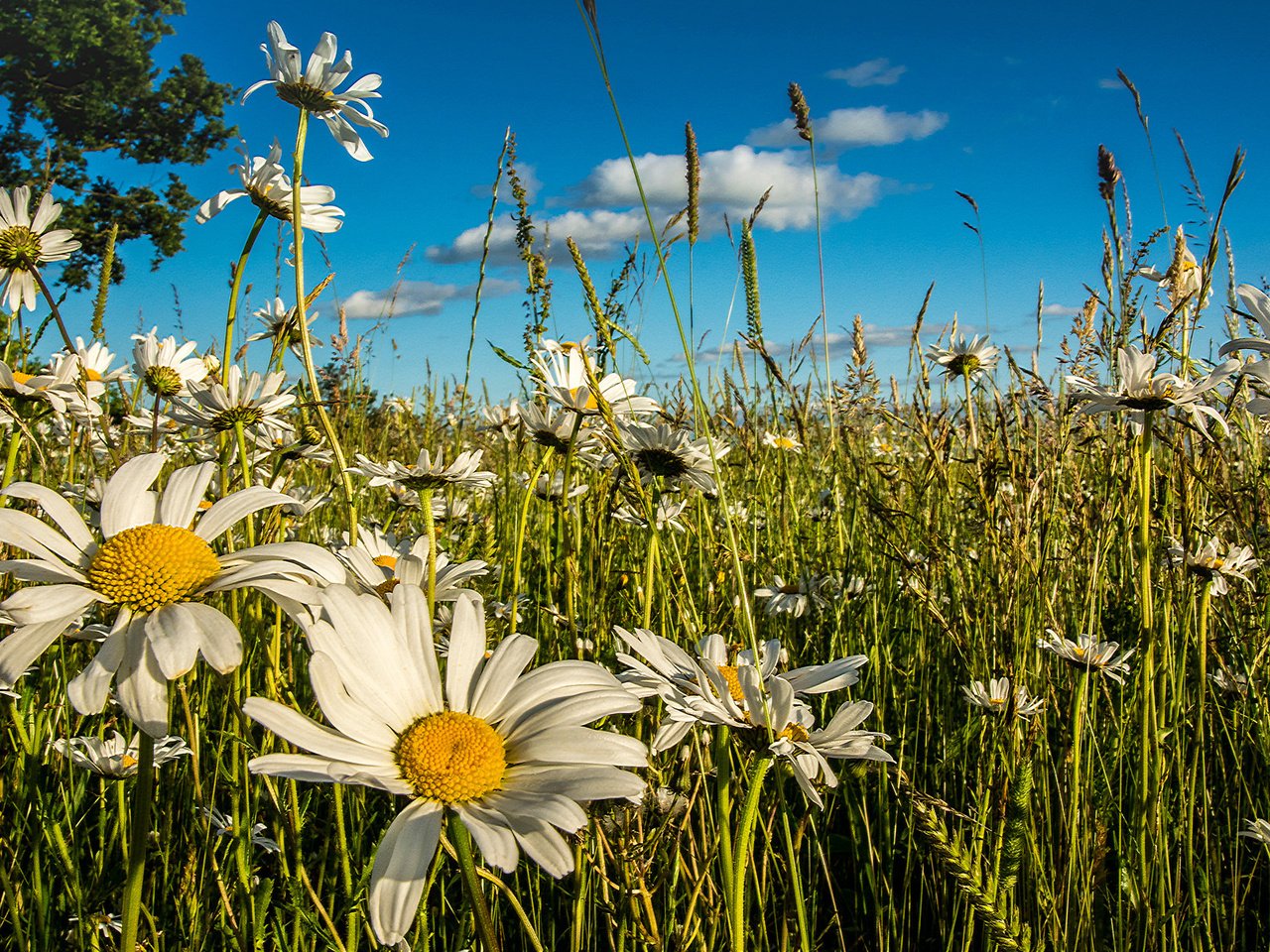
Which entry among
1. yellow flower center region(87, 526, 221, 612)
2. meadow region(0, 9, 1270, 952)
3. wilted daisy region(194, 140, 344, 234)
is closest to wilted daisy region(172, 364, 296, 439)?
meadow region(0, 9, 1270, 952)

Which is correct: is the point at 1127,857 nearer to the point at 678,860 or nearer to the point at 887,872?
the point at 887,872

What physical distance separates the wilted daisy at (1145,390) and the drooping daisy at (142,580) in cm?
144

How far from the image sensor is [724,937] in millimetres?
1332

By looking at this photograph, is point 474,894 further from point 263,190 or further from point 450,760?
point 263,190

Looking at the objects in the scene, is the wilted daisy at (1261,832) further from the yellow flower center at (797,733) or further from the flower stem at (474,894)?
the flower stem at (474,894)

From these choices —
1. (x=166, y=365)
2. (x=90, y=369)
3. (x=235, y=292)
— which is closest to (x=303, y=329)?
(x=235, y=292)

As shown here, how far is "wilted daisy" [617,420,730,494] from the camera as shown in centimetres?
179

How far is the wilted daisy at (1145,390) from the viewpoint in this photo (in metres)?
1.58

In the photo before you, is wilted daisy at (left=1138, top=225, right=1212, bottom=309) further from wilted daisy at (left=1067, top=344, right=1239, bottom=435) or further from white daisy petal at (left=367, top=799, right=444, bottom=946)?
white daisy petal at (left=367, top=799, right=444, bottom=946)

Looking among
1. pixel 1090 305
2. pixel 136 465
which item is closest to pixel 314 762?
pixel 136 465

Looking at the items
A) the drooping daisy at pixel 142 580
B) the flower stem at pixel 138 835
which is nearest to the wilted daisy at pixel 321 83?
the drooping daisy at pixel 142 580

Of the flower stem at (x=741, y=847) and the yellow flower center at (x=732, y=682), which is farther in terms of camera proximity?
the yellow flower center at (x=732, y=682)

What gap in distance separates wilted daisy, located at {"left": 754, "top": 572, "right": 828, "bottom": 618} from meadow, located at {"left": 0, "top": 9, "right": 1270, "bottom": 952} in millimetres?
13

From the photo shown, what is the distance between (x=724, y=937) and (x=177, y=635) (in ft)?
3.30
